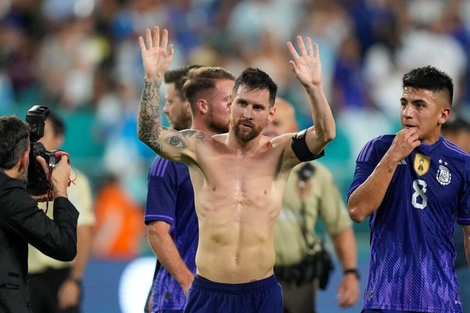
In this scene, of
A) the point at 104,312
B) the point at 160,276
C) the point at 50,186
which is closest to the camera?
the point at 50,186

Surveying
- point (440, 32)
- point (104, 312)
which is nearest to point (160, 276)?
point (104, 312)

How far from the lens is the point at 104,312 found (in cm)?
1118

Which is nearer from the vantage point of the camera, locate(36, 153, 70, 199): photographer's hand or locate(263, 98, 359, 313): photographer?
locate(36, 153, 70, 199): photographer's hand

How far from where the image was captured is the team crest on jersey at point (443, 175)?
19.7 ft

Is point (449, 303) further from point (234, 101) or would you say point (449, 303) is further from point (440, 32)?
point (440, 32)

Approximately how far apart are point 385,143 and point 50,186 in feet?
6.18

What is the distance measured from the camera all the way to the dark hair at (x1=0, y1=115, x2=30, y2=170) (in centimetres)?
18

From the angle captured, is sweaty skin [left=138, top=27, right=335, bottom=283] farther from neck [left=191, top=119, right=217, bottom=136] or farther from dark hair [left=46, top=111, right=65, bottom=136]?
dark hair [left=46, top=111, right=65, bottom=136]

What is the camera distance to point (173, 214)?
6.63 metres

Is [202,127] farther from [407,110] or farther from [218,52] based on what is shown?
[218,52]

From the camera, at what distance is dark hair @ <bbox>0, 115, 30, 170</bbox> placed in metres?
5.47

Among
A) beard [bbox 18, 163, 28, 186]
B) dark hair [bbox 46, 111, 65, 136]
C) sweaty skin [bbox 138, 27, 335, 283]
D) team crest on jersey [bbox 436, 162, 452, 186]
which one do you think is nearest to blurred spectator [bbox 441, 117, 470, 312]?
team crest on jersey [bbox 436, 162, 452, 186]

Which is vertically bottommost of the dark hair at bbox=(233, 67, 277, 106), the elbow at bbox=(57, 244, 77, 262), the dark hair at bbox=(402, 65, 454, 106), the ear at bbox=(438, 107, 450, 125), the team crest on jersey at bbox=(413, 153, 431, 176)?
the elbow at bbox=(57, 244, 77, 262)

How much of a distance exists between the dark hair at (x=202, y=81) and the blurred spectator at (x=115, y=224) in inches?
214
